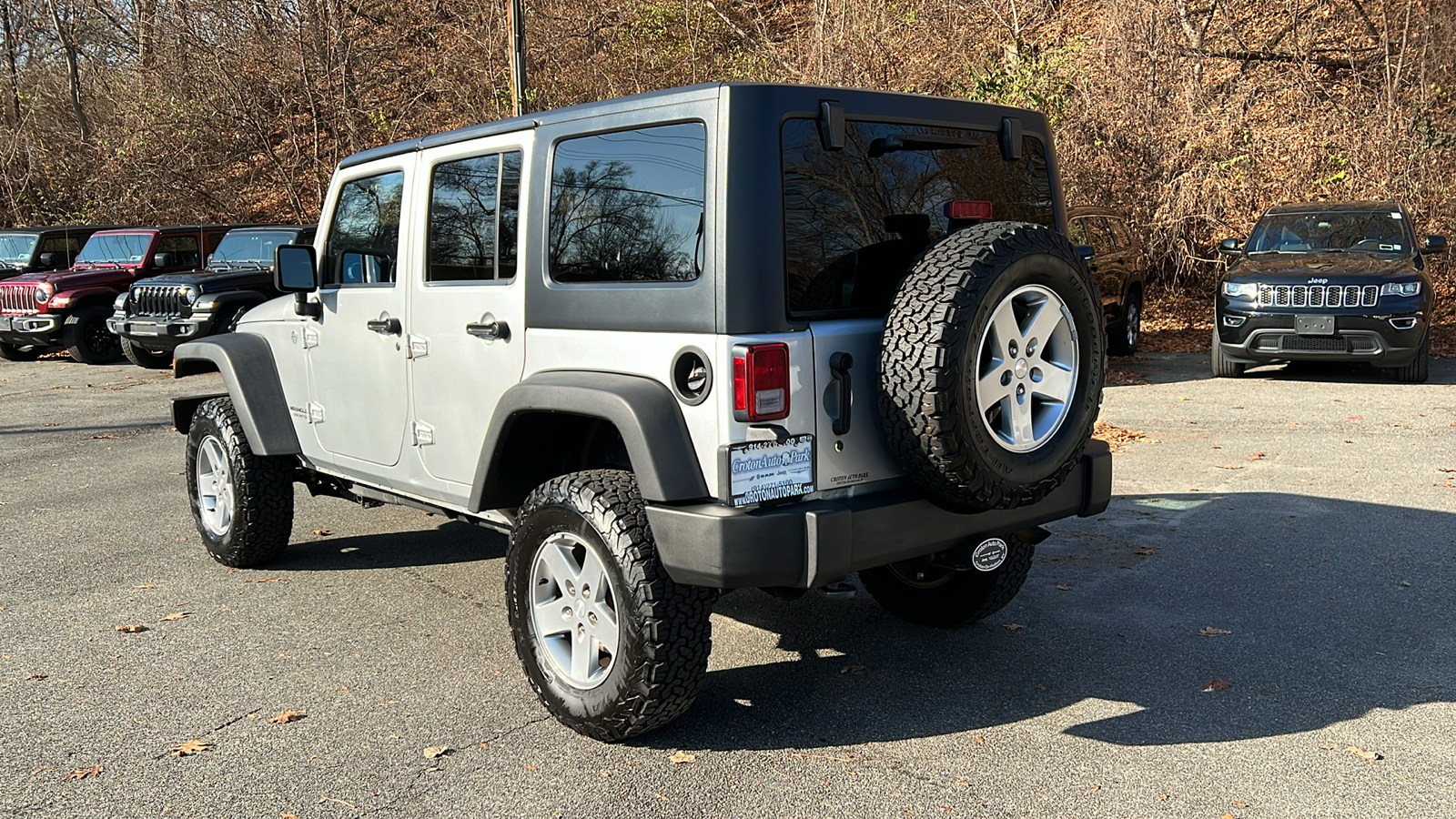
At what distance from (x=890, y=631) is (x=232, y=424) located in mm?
3394

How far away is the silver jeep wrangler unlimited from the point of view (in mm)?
3551

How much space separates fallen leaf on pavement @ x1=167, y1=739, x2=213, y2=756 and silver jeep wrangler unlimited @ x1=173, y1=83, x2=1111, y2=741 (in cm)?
105

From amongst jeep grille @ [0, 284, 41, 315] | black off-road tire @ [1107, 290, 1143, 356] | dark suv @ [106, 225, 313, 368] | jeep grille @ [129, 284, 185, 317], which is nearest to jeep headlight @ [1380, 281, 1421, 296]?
black off-road tire @ [1107, 290, 1143, 356]

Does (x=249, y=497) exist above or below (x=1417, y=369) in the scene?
below

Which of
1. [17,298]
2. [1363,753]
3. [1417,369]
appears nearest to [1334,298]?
[1417,369]

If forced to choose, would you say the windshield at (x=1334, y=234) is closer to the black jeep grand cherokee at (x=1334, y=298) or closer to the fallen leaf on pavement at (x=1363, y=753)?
the black jeep grand cherokee at (x=1334, y=298)

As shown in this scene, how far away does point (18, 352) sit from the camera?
1812 cm

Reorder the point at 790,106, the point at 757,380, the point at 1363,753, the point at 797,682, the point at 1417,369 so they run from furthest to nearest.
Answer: the point at 1417,369, the point at 797,682, the point at 1363,753, the point at 790,106, the point at 757,380

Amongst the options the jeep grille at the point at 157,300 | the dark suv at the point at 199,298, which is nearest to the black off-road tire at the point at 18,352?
the dark suv at the point at 199,298

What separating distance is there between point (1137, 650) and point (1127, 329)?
1009cm

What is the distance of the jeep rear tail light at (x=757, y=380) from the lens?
3.48 meters

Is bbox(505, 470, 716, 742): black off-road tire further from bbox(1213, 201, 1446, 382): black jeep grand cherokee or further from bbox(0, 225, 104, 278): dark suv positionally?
bbox(0, 225, 104, 278): dark suv

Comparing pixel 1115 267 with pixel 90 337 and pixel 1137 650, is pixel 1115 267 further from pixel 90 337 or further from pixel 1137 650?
pixel 90 337

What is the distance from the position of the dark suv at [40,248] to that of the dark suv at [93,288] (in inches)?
27.6
